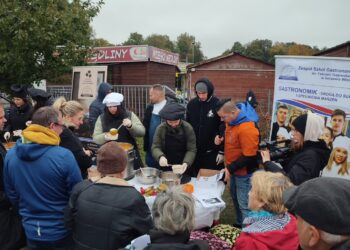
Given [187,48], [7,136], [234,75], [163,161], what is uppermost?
[187,48]

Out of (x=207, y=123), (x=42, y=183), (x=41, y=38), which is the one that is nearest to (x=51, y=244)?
(x=42, y=183)

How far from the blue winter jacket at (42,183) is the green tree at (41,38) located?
18.3 feet

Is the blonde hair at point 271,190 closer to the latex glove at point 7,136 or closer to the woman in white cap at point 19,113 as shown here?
the latex glove at point 7,136

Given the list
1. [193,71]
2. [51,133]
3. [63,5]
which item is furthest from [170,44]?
[51,133]

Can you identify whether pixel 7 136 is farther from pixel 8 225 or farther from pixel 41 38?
pixel 41 38

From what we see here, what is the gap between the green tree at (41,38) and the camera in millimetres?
7477

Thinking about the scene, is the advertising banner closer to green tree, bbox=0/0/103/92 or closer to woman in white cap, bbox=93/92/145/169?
woman in white cap, bbox=93/92/145/169

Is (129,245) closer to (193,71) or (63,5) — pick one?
(63,5)

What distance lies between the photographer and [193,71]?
24.6 meters

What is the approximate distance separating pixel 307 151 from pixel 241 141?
1.11m

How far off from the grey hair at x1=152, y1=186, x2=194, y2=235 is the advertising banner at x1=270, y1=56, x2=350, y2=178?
3429 millimetres

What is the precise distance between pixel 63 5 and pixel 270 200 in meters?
8.04

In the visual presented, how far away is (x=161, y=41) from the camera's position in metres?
97.6

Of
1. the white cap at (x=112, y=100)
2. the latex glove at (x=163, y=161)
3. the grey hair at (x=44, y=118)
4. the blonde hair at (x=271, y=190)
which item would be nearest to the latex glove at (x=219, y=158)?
the latex glove at (x=163, y=161)
